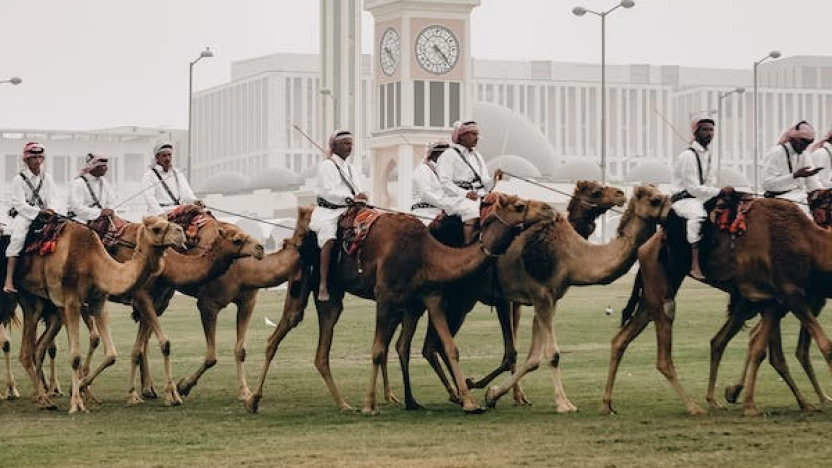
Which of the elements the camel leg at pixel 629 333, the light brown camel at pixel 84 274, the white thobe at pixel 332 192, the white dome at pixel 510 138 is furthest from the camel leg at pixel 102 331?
the white dome at pixel 510 138

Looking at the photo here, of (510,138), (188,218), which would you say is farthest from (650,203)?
(510,138)

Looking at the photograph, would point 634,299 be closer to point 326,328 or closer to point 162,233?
point 326,328

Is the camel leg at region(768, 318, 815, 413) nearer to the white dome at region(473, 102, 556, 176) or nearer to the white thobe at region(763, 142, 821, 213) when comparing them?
the white thobe at region(763, 142, 821, 213)

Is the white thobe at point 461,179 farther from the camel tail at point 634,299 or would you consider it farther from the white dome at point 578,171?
the white dome at point 578,171

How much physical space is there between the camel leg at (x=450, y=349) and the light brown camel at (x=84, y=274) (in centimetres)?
277

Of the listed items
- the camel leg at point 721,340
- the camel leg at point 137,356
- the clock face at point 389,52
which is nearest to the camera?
the camel leg at point 721,340

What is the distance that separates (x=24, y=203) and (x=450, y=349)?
585cm

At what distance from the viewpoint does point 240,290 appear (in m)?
25.5

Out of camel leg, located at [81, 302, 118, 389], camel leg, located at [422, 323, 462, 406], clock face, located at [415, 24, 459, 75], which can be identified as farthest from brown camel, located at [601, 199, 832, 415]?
clock face, located at [415, 24, 459, 75]

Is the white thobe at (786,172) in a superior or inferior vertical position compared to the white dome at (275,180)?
inferior

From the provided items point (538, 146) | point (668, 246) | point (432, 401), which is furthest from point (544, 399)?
point (538, 146)

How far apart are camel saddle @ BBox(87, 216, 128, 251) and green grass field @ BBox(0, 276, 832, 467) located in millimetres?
1901

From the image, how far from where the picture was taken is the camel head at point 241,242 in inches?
936

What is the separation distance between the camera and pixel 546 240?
22438 mm
